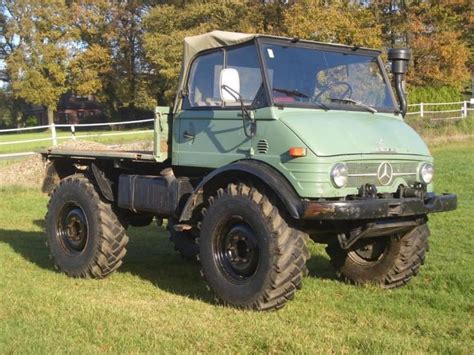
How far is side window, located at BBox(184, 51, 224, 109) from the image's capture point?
20.5 ft

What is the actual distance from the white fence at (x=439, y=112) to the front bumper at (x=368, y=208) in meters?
23.4

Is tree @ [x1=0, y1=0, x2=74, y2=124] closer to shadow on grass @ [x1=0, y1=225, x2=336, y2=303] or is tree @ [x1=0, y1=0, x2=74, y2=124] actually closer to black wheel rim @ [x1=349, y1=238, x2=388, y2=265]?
shadow on grass @ [x1=0, y1=225, x2=336, y2=303]

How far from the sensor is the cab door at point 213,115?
5812 mm

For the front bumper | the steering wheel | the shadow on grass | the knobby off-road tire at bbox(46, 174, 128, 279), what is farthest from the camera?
the knobby off-road tire at bbox(46, 174, 128, 279)

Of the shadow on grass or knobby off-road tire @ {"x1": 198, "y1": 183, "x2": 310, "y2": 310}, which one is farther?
the shadow on grass

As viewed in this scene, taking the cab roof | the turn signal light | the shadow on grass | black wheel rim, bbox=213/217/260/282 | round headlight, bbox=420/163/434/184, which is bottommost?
the shadow on grass

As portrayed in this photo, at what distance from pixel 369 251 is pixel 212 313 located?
6.59ft

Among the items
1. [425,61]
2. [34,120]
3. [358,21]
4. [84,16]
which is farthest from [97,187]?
[34,120]

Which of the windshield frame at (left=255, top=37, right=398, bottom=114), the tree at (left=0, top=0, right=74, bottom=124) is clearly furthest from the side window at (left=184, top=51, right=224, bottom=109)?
the tree at (left=0, top=0, right=74, bottom=124)

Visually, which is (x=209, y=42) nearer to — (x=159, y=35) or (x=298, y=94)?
(x=298, y=94)

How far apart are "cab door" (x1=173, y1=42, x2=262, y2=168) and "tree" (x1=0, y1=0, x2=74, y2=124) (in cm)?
4963

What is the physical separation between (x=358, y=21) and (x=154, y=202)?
1016 inches

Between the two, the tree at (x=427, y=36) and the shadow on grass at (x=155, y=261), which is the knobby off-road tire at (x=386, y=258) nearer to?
the shadow on grass at (x=155, y=261)

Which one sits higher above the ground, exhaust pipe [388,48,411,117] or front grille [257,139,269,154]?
exhaust pipe [388,48,411,117]
